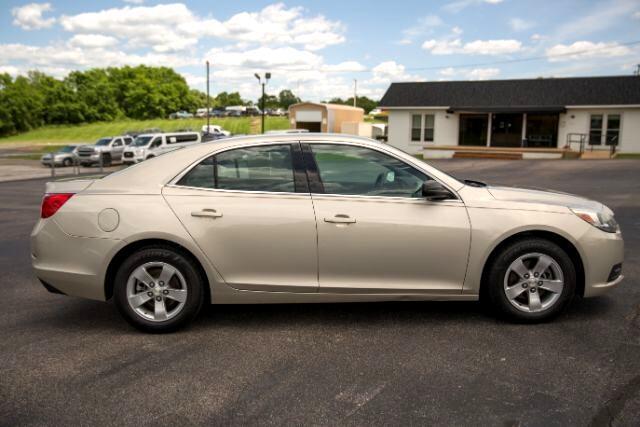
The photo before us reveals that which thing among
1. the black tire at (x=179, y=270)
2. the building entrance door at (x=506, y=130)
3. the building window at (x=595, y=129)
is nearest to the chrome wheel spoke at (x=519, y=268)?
the black tire at (x=179, y=270)

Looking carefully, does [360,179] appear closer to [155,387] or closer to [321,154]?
[321,154]

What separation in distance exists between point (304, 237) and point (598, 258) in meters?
2.38

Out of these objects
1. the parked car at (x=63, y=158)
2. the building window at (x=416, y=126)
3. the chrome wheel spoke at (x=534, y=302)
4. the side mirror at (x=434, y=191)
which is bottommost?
the parked car at (x=63, y=158)

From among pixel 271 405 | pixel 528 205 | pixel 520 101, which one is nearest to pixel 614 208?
pixel 528 205

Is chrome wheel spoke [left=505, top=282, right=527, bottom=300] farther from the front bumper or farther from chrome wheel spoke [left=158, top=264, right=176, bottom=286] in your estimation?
chrome wheel spoke [left=158, top=264, right=176, bottom=286]

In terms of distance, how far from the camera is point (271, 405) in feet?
11.1

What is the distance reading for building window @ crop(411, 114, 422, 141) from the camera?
40.9m

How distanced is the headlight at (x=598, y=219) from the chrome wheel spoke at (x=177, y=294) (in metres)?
3.19

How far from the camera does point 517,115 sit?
3859 cm

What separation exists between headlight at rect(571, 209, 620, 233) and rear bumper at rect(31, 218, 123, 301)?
12.1ft

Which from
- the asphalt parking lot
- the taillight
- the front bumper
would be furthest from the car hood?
the taillight

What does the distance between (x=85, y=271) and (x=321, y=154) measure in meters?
2.08

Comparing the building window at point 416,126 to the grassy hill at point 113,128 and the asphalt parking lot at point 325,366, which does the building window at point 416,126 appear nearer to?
the grassy hill at point 113,128

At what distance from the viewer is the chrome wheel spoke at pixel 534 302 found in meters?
4.72
